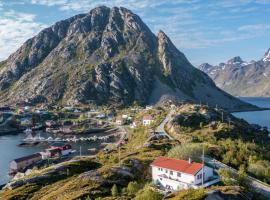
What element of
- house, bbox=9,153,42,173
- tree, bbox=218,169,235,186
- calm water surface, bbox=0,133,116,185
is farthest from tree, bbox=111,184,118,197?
calm water surface, bbox=0,133,116,185

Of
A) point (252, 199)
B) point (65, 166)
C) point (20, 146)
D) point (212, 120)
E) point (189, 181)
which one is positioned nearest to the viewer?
point (252, 199)

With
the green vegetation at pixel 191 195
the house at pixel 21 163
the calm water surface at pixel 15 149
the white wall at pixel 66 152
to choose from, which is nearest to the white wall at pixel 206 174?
the green vegetation at pixel 191 195

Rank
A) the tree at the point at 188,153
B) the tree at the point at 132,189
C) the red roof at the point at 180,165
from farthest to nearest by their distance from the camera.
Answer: the tree at the point at 188,153 → the tree at the point at 132,189 → the red roof at the point at 180,165

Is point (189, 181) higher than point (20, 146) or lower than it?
higher

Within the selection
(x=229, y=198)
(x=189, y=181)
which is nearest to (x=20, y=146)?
(x=189, y=181)

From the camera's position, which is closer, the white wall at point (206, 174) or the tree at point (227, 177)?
the tree at point (227, 177)

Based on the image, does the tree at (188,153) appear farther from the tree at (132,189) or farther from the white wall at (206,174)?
the tree at (132,189)

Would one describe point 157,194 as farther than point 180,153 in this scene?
No

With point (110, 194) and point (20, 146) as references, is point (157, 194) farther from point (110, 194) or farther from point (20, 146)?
point (20, 146)

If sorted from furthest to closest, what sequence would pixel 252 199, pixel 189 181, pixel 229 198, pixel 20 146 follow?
1. pixel 20 146
2. pixel 189 181
3. pixel 252 199
4. pixel 229 198

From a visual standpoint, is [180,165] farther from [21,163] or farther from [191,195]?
[21,163]
